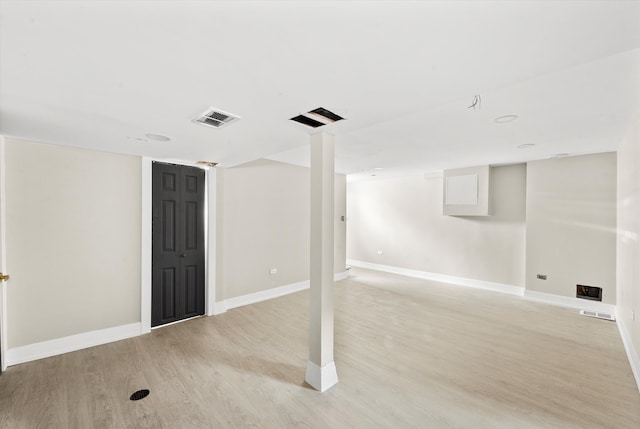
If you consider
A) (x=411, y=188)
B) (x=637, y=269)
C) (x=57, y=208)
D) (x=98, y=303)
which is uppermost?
(x=411, y=188)

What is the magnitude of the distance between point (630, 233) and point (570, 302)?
6.90 feet

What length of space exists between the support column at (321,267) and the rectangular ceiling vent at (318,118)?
25 cm

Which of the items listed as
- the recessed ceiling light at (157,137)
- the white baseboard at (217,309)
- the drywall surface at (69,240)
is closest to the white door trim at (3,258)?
the drywall surface at (69,240)

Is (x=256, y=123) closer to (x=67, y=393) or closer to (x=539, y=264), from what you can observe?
(x=67, y=393)

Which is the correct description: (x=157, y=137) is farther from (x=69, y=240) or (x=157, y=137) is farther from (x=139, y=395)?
(x=139, y=395)

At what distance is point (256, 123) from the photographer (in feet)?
7.44

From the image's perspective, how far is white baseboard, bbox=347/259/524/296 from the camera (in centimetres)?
541

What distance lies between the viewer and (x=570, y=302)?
15.0 ft

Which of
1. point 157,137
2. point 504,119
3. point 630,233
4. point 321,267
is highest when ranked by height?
point 504,119

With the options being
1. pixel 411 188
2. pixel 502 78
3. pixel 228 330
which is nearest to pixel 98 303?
pixel 228 330

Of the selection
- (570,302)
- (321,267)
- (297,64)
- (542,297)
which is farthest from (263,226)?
(570,302)

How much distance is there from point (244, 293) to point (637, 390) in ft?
15.7

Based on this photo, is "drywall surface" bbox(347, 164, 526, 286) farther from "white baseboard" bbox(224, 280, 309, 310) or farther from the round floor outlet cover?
the round floor outlet cover

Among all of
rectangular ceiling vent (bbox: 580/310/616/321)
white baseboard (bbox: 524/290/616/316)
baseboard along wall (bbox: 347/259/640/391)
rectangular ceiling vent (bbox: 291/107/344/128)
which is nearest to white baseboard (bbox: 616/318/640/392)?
baseboard along wall (bbox: 347/259/640/391)
